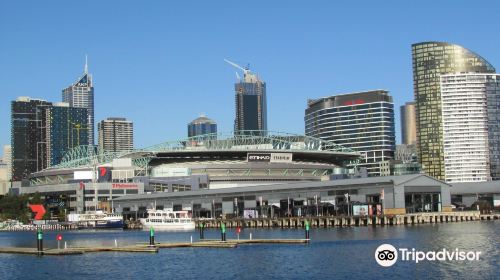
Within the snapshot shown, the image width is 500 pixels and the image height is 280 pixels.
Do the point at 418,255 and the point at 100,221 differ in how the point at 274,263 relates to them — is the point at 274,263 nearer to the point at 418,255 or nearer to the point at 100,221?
the point at 418,255

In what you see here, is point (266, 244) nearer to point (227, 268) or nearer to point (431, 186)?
point (227, 268)

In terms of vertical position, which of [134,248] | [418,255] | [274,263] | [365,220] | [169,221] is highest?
[169,221]

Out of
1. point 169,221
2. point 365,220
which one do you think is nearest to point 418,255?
point 365,220

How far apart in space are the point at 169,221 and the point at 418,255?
94.4 m

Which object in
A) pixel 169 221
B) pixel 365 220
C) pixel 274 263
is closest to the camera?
pixel 274 263

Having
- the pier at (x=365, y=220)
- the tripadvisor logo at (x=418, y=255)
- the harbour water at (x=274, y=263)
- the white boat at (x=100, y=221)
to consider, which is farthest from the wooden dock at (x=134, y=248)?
the white boat at (x=100, y=221)

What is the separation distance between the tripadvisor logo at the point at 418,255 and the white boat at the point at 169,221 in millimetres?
86630

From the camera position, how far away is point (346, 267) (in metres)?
71.3

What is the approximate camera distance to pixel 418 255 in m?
77.4

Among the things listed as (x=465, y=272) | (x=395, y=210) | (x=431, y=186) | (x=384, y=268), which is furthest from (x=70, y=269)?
(x=431, y=186)

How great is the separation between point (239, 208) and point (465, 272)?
4851 inches

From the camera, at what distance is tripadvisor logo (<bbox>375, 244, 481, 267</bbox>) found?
7244 cm

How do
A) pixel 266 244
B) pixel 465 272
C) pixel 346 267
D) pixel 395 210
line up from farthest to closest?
1. pixel 395 210
2. pixel 266 244
3. pixel 346 267
4. pixel 465 272

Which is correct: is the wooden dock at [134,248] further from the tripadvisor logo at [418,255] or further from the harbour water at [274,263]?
the tripadvisor logo at [418,255]
